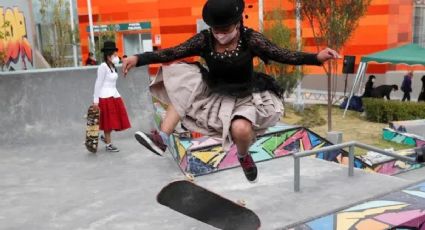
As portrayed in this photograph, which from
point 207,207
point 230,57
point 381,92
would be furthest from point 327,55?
point 381,92

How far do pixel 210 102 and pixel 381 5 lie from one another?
60.4 feet

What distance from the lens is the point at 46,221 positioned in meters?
4.79

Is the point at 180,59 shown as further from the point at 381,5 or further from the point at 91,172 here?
the point at 381,5

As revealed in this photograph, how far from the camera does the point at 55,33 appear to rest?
1906 centimetres

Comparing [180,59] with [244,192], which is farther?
[244,192]

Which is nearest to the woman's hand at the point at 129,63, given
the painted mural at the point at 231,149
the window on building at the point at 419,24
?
the painted mural at the point at 231,149

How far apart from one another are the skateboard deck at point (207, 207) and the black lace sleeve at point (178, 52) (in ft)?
3.60

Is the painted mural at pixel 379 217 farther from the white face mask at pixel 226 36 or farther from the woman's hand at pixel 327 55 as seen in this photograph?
the white face mask at pixel 226 36

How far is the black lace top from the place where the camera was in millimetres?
3193

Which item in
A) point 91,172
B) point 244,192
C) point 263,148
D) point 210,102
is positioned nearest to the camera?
point 210,102

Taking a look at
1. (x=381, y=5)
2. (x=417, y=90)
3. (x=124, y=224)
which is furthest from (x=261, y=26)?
(x=124, y=224)

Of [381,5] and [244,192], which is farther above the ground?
[381,5]

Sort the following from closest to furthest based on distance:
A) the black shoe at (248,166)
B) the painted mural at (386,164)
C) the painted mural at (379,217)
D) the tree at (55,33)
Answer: the black shoe at (248,166)
the painted mural at (379,217)
the painted mural at (386,164)
the tree at (55,33)

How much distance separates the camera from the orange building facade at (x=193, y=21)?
63.6 ft
